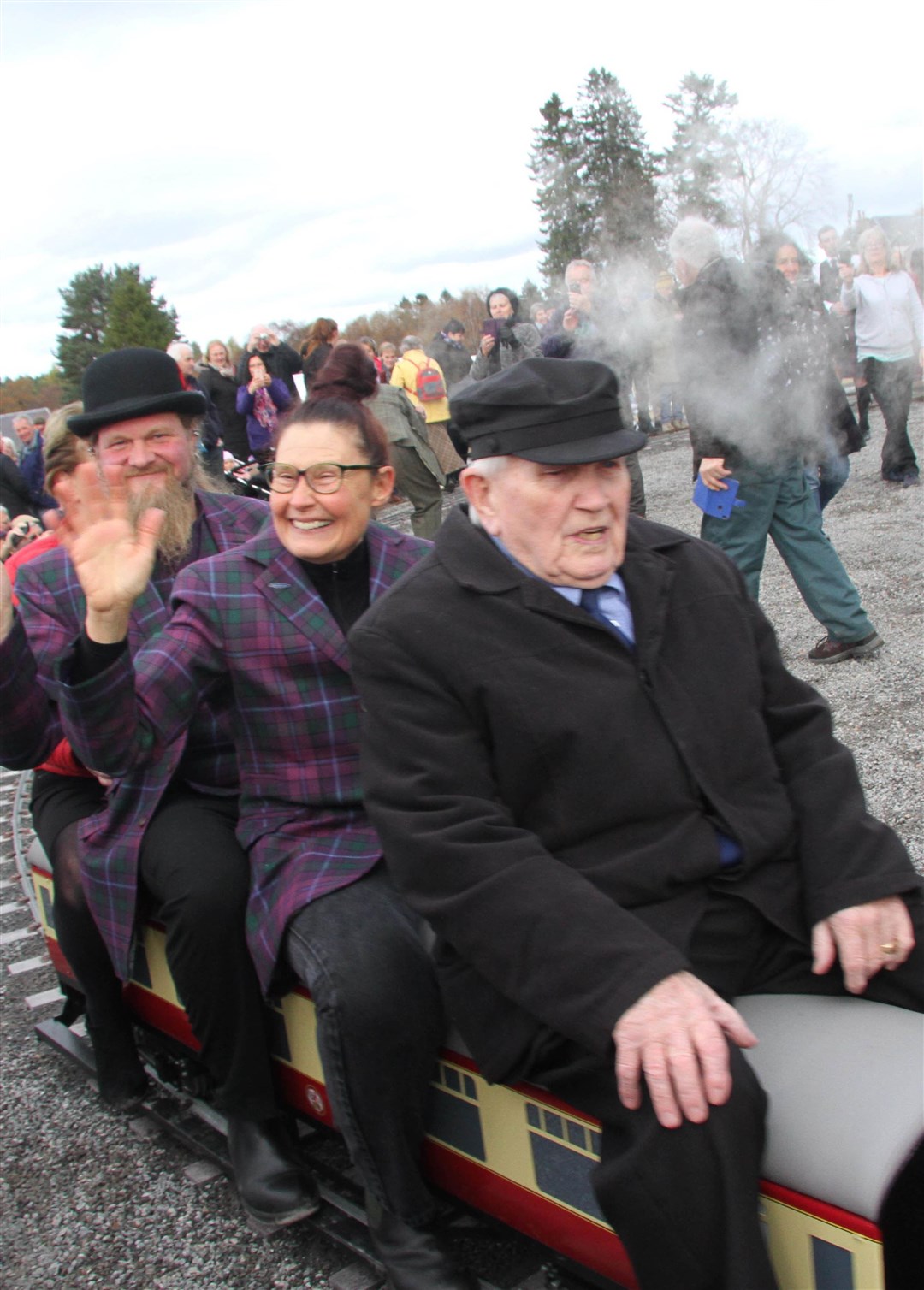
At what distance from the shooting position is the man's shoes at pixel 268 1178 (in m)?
2.46

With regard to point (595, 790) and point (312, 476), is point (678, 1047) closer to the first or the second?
point (595, 790)

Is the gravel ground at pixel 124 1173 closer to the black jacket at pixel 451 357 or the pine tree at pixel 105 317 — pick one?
the black jacket at pixel 451 357

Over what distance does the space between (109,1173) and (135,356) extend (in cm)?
209

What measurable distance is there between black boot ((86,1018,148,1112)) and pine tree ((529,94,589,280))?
9382mm

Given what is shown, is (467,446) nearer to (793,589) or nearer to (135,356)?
(135,356)

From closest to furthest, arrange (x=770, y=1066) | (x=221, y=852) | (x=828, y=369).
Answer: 1. (x=770, y=1066)
2. (x=221, y=852)
3. (x=828, y=369)

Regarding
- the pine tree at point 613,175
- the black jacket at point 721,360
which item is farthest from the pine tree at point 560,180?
the black jacket at point 721,360

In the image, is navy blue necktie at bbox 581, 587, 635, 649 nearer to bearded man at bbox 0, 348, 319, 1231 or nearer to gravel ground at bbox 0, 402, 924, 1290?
bearded man at bbox 0, 348, 319, 1231

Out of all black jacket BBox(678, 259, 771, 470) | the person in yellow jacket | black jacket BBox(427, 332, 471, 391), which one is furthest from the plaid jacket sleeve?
black jacket BBox(427, 332, 471, 391)

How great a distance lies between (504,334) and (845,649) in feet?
18.1

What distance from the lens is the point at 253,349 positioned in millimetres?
9914

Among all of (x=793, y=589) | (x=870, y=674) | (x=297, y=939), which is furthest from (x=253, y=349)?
(x=297, y=939)

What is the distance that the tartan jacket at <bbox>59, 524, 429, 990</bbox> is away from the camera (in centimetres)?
241

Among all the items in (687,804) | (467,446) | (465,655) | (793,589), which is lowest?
(793,589)
